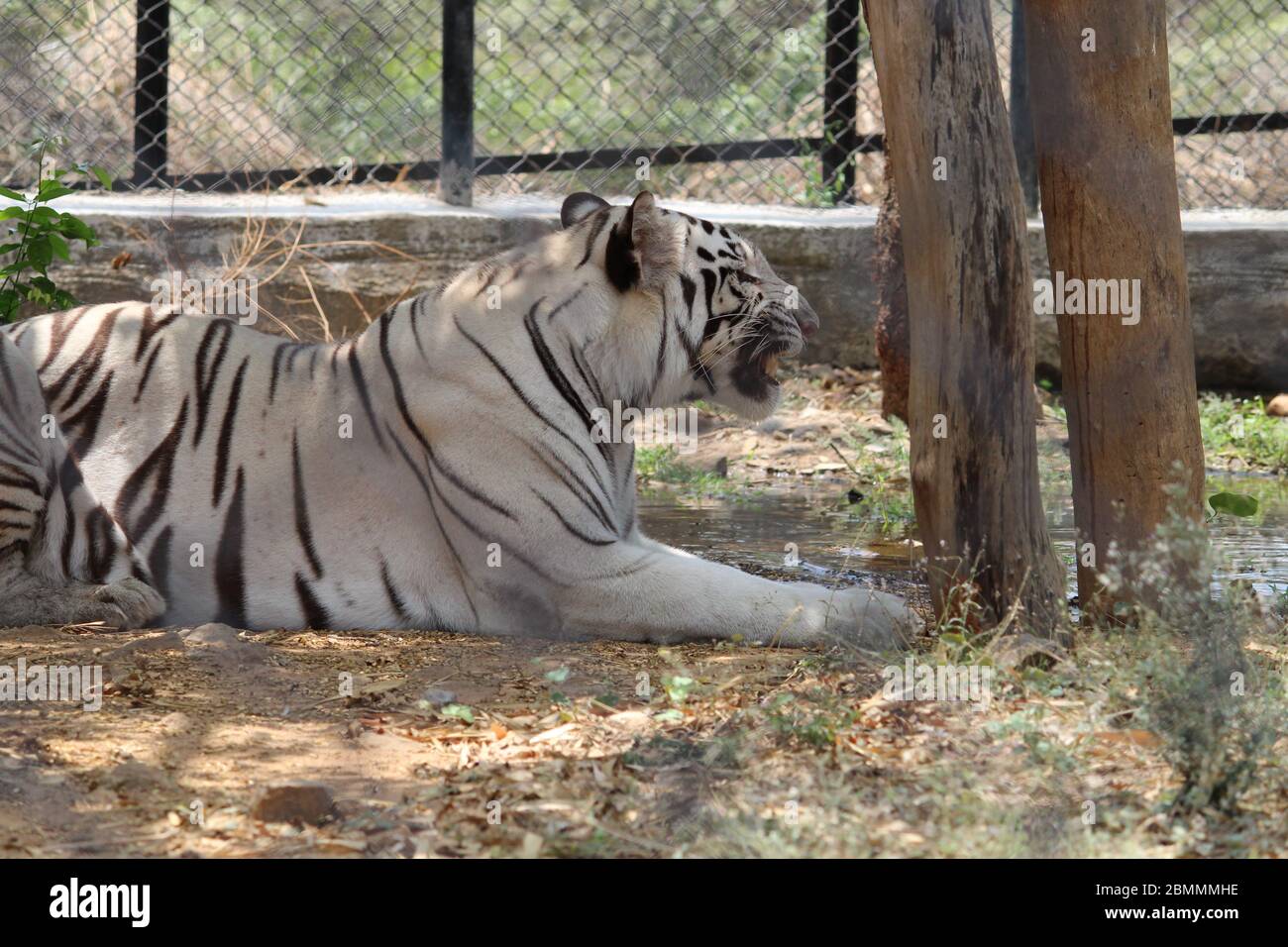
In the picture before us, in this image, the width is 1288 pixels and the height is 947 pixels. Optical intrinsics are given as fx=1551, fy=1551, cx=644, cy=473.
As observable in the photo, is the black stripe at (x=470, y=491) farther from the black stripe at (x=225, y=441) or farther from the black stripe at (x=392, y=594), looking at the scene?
the black stripe at (x=225, y=441)

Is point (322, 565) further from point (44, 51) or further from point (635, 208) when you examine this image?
point (44, 51)

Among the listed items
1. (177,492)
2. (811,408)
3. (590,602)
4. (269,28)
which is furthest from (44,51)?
(590,602)

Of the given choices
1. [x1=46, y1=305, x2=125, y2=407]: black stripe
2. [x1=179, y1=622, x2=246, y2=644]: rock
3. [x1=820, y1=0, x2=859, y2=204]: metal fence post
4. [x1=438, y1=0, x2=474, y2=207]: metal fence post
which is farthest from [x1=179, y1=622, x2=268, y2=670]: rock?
[x1=820, y1=0, x2=859, y2=204]: metal fence post

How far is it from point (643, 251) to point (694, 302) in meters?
0.25

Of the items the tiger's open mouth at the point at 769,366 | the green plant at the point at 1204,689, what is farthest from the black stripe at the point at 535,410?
the green plant at the point at 1204,689

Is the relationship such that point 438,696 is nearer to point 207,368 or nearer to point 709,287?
point 207,368

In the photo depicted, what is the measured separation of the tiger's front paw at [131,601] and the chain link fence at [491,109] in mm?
4307

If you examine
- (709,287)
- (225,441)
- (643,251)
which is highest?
(643,251)

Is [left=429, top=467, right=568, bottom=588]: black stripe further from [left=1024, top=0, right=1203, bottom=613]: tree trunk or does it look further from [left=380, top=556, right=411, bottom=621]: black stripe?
[left=1024, top=0, right=1203, bottom=613]: tree trunk

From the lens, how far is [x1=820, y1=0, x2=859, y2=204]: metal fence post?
907 cm

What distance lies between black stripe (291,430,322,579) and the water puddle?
163cm

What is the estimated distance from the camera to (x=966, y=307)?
13.2ft

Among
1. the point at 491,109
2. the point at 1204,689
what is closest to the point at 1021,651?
the point at 1204,689

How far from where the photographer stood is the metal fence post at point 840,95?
9.07 meters
